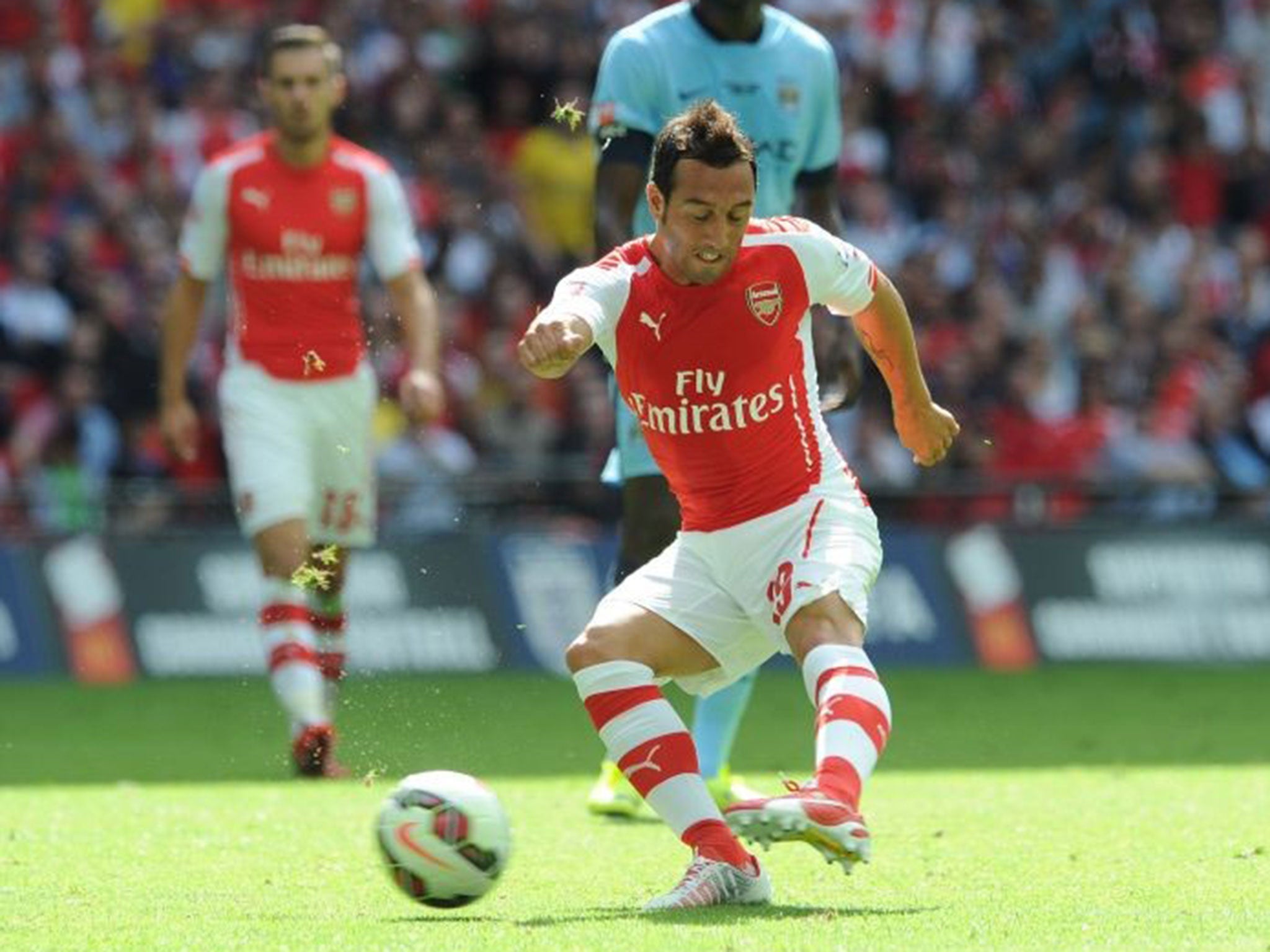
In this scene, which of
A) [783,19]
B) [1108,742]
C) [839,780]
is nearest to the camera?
[839,780]

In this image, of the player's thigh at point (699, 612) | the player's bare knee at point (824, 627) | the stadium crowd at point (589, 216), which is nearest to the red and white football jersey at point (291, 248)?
the player's thigh at point (699, 612)

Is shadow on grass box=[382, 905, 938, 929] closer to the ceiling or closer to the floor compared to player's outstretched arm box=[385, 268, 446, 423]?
closer to the ceiling

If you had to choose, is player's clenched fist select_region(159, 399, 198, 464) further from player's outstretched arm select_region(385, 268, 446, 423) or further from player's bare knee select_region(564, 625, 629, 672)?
player's bare knee select_region(564, 625, 629, 672)

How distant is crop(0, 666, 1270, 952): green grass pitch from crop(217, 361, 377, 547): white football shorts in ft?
3.17

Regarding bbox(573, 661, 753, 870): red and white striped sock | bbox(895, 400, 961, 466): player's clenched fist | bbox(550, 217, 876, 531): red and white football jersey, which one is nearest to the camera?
bbox(573, 661, 753, 870): red and white striped sock

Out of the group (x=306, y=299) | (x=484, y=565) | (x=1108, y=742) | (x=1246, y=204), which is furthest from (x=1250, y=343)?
(x=306, y=299)

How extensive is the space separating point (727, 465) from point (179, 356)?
14.5 feet

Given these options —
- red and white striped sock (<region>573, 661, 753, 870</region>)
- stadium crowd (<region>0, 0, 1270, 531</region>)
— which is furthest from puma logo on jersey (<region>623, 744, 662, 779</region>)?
stadium crowd (<region>0, 0, 1270, 531</region>)

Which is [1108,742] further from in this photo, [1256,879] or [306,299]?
[1256,879]

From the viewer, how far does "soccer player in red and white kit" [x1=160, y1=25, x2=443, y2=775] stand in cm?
1041

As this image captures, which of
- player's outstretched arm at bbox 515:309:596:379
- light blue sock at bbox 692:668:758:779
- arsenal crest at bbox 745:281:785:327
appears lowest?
light blue sock at bbox 692:668:758:779

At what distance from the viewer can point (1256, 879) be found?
670 centimetres

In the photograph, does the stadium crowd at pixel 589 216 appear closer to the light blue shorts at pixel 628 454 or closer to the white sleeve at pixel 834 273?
the light blue shorts at pixel 628 454

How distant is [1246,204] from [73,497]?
29.7ft
